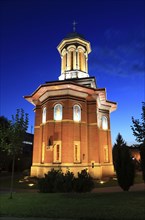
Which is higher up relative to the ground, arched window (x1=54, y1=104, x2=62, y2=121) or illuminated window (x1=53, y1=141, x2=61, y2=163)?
arched window (x1=54, y1=104, x2=62, y2=121)

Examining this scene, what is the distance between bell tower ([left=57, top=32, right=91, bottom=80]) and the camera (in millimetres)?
29428

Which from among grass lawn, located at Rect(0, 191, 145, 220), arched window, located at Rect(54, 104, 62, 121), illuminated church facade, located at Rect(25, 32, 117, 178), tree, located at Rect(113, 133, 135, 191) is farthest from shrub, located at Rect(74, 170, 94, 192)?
arched window, located at Rect(54, 104, 62, 121)

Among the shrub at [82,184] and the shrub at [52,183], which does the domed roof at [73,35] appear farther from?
the shrub at [82,184]

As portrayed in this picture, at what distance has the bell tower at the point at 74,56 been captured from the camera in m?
29.4

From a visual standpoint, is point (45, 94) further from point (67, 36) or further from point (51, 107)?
point (67, 36)

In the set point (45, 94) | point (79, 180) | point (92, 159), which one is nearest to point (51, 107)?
point (45, 94)

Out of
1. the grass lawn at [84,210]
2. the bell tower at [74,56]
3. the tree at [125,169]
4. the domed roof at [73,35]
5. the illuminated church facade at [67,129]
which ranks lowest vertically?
the grass lawn at [84,210]

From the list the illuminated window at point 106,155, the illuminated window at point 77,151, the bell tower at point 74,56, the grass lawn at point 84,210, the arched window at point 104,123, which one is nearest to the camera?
the grass lawn at point 84,210

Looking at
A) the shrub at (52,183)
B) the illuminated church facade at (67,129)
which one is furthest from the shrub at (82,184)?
the illuminated church facade at (67,129)

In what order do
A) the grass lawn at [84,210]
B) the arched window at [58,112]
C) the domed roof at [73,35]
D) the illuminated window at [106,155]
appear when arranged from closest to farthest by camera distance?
the grass lawn at [84,210] < the arched window at [58,112] < the illuminated window at [106,155] < the domed roof at [73,35]

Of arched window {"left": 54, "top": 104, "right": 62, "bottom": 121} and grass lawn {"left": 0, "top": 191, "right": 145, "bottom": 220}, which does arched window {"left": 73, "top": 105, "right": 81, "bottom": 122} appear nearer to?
arched window {"left": 54, "top": 104, "right": 62, "bottom": 121}

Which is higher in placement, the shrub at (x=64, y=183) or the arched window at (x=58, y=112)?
the arched window at (x=58, y=112)

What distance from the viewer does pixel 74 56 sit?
29.8 metres

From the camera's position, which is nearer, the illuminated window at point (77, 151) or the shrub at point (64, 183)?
the shrub at point (64, 183)
